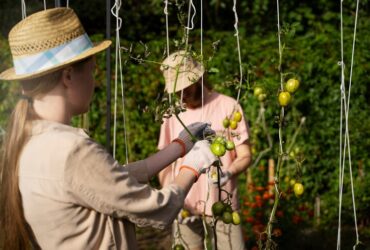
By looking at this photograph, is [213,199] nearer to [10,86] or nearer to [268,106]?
[10,86]

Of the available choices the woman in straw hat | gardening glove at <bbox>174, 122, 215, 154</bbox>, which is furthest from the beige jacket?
gardening glove at <bbox>174, 122, 215, 154</bbox>

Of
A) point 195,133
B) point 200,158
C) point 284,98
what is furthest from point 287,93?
point 200,158

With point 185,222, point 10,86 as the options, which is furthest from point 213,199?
point 10,86

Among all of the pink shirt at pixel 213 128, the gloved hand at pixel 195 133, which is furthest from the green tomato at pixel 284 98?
the pink shirt at pixel 213 128

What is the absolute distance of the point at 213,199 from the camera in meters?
2.69

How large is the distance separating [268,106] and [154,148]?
0.92m

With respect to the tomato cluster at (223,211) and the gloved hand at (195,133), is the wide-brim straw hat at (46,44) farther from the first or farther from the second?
the tomato cluster at (223,211)

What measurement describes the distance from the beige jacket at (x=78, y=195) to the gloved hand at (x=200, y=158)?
0.12 meters

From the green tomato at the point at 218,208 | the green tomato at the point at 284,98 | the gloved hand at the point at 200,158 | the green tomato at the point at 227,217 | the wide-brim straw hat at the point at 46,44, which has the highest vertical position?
the wide-brim straw hat at the point at 46,44

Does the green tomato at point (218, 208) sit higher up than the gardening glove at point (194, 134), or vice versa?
the gardening glove at point (194, 134)

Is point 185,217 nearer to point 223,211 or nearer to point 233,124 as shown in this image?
point 233,124

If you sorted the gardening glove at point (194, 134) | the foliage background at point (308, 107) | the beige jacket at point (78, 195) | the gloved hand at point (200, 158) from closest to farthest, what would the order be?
the beige jacket at point (78, 195) → the gloved hand at point (200, 158) → the gardening glove at point (194, 134) → the foliage background at point (308, 107)

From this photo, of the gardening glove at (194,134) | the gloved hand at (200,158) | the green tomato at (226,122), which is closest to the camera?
the gloved hand at (200,158)

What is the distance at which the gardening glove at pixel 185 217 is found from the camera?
2.73m
